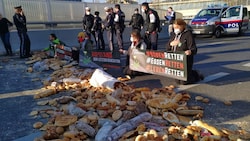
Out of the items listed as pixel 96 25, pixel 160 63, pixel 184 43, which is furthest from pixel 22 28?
pixel 184 43

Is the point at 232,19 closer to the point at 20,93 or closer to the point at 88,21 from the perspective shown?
the point at 88,21

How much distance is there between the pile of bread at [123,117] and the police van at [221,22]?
13728mm

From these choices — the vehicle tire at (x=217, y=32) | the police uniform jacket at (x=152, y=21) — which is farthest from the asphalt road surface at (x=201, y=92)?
the vehicle tire at (x=217, y=32)

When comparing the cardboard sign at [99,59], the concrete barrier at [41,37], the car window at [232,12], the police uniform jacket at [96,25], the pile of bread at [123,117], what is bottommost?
the pile of bread at [123,117]

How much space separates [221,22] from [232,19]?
2.79ft

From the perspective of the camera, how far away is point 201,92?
19.1 feet

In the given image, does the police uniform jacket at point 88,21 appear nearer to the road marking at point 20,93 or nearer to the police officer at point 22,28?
the police officer at point 22,28

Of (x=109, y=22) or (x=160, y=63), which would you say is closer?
(x=160, y=63)

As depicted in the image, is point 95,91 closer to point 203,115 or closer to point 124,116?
point 124,116

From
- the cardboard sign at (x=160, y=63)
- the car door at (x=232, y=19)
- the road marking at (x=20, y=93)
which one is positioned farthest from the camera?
the car door at (x=232, y=19)

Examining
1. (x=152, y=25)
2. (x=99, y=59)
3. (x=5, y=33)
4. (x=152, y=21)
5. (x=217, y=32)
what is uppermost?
(x=152, y=21)

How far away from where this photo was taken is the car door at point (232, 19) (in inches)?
744

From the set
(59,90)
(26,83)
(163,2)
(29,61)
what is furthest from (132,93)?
(163,2)

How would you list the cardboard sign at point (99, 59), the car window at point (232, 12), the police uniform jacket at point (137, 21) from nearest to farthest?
the cardboard sign at point (99, 59) → the police uniform jacket at point (137, 21) → the car window at point (232, 12)
